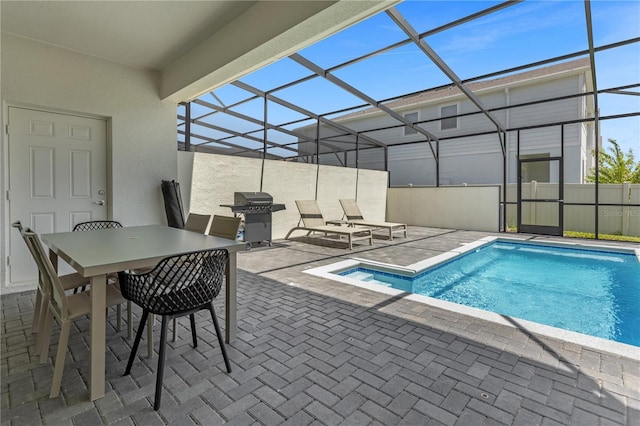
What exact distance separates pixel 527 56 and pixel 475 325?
541 centimetres

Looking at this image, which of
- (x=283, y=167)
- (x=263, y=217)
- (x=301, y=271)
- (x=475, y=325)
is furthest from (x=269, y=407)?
(x=283, y=167)

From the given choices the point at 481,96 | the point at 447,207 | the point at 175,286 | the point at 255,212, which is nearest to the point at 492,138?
the point at 481,96

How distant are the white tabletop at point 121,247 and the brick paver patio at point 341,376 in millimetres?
737

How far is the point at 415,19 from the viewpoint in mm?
4828

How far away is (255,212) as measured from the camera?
6379 millimetres

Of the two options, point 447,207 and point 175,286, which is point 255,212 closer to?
point 175,286

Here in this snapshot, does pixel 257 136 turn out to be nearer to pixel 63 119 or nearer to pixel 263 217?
pixel 263 217

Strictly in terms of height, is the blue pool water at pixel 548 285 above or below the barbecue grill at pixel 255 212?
below

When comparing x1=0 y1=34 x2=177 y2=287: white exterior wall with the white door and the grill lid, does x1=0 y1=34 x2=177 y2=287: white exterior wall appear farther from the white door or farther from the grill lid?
the grill lid

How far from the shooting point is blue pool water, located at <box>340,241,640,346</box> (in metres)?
3.35

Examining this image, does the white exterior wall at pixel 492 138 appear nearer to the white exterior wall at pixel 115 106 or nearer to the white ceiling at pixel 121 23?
the white exterior wall at pixel 115 106

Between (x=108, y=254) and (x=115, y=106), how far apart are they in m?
3.39

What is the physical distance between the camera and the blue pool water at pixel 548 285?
335 cm

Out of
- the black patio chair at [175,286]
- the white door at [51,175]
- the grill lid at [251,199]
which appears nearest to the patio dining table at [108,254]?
the black patio chair at [175,286]
